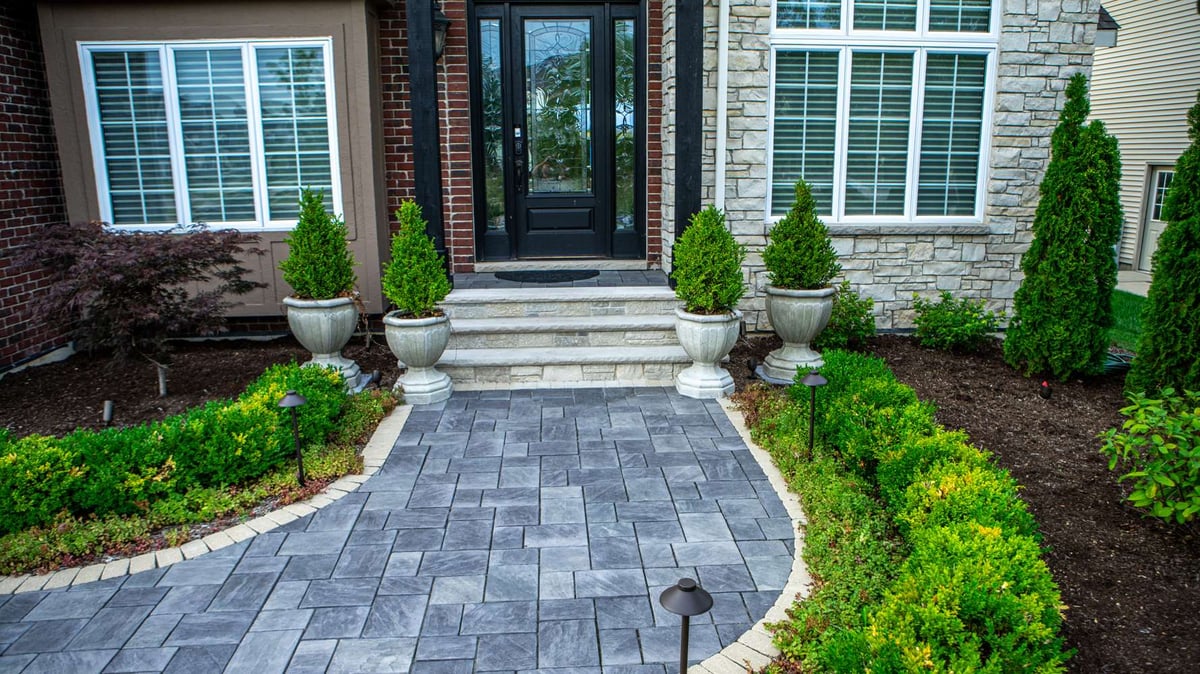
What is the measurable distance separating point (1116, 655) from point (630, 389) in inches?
152

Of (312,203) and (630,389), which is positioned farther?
(630,389)

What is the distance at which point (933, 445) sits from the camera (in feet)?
12.6

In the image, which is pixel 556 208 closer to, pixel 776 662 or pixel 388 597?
pixel 388 597

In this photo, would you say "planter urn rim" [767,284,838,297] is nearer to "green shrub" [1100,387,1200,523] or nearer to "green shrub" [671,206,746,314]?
"green shrub" [671,206,746,314]

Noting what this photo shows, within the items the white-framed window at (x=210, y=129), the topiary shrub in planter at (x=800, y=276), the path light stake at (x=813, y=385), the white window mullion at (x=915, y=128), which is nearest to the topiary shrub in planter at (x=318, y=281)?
the white-framed window at (x=210, y=129)

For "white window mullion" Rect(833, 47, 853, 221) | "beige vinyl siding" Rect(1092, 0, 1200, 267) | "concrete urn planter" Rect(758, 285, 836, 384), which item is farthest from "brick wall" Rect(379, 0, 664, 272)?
"beige vinyl siding" Rect(1092, 0, 1200, 267)

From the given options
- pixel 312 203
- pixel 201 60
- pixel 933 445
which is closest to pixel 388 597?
pixel 933 445

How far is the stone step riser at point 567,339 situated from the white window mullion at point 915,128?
275cm

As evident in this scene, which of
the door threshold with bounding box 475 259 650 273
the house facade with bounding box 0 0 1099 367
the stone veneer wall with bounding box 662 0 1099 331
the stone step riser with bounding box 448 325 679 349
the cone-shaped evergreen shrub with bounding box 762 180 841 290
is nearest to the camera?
the cone-shaped evergreen shrub with bounding box 762 180 841 290

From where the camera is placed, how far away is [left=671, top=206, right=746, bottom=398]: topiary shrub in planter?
235 inches

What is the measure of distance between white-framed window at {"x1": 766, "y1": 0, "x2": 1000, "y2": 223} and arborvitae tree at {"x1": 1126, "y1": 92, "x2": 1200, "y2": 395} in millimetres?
2605

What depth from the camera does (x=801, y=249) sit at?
243 inches

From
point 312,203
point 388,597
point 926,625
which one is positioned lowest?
point 388,597

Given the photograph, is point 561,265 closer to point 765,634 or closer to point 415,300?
point 415,300
